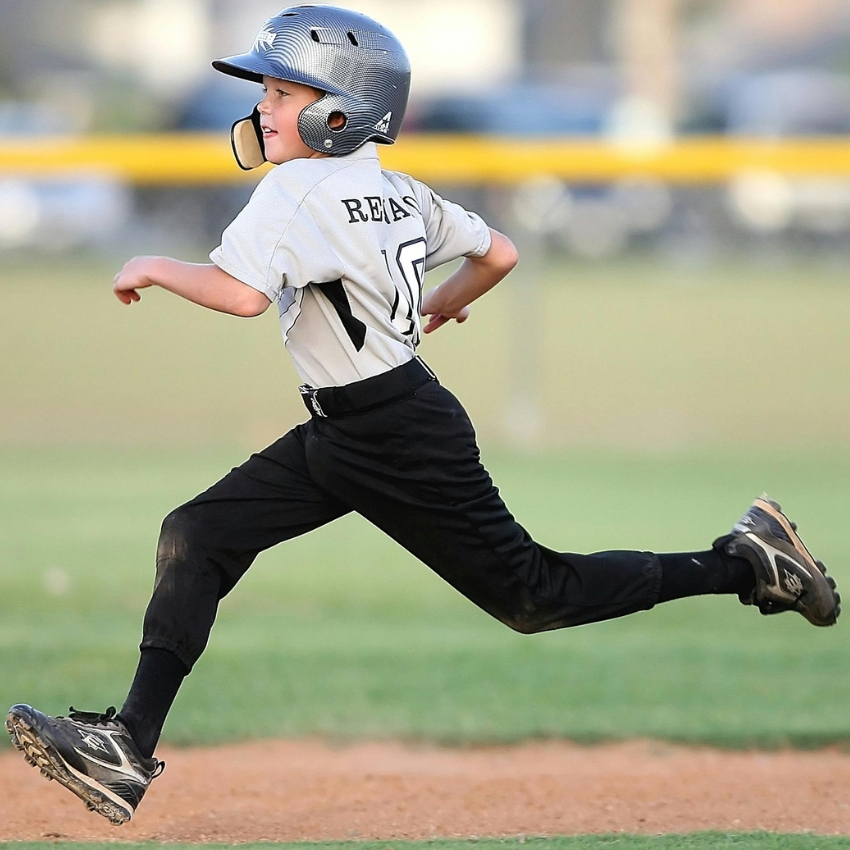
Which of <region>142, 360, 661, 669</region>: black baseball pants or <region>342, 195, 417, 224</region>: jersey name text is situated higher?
<region>342, 195, 417, 224</region>: jersey name text

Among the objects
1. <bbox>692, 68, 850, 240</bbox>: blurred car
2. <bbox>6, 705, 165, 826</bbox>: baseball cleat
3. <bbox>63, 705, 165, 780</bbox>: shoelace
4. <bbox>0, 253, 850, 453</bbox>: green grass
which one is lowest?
<bbox>6, 705, 165, 826</bbox>: baseball cleat

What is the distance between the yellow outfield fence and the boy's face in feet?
23.4

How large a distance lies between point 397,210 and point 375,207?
0.10m

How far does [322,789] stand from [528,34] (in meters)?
62.2

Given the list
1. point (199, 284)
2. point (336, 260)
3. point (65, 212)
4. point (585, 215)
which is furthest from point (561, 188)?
point (65, 212)

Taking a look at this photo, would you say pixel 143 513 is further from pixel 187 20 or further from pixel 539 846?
pixel 187 20

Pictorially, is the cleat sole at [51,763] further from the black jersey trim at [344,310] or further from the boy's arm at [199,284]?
the black jersey trim at [344,310]

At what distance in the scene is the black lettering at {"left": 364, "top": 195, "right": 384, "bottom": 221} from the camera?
405 cm

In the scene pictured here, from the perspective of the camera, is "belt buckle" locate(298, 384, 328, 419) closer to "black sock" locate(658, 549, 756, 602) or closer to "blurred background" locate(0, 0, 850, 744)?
"black sock" locate(658, 549, 756, 602)

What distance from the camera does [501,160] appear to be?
37.9 ft

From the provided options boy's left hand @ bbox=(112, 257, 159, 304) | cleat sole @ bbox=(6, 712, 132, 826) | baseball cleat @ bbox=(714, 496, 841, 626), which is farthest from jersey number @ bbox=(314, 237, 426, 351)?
cleat sole @ bbox=(6, 712, 132, 826)

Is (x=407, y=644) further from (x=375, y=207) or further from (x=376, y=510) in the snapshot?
(x=375, y=207)

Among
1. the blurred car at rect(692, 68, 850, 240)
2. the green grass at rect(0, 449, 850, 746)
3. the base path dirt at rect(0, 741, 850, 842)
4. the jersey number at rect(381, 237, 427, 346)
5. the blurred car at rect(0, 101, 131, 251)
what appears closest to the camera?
the jersey number at rect(381, 237, 427, 346)

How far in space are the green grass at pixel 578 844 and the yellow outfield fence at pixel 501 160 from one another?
781cm
